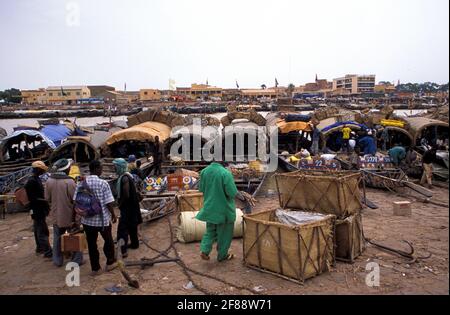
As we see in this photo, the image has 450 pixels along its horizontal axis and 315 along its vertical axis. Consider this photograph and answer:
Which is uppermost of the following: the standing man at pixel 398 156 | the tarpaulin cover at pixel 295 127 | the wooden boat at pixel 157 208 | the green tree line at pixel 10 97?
the green tree line at pixel 10 97

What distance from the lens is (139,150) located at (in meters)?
15.1

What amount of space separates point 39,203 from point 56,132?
35.3 feet

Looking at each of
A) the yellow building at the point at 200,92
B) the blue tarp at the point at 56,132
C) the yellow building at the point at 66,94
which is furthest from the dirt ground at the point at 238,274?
the yellow building at the point at 66,94

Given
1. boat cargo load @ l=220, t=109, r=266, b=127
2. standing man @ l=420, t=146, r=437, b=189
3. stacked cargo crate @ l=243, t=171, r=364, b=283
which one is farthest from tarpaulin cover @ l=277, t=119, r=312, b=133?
stacked cargo crate @ l=243, t=171, r=364, b=283

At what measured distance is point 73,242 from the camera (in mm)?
5148

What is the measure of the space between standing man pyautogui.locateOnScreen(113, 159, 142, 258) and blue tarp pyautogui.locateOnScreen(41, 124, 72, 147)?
9.75m

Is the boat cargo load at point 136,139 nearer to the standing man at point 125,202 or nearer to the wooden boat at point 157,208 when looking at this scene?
the wooden boat at point 157,208

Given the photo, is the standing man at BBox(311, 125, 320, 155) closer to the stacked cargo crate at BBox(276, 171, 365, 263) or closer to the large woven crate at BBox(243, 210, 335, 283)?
the stacked cargo crate at BBox(276, 171, 365, 263)

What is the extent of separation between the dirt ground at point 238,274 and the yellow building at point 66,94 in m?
73.2

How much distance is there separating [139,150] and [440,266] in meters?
11.9

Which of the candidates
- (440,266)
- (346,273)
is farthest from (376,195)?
(346,273)

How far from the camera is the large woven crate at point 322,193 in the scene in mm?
5344

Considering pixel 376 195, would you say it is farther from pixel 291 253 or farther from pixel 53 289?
pixel 53 289

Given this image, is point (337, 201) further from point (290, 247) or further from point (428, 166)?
point (428, 166)
